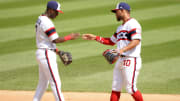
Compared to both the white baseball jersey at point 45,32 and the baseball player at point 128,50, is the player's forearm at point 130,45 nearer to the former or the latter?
the baseball player at point 128,50

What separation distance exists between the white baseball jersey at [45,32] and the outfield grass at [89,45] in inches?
91.2

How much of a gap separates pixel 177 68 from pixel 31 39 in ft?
16.2

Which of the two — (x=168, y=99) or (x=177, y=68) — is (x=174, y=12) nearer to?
(x=177, y=68)

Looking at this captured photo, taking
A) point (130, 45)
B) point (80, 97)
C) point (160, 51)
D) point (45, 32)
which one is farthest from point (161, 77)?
point (45, 32)

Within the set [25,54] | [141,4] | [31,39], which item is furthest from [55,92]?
[141,4]

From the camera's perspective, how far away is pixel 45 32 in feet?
18.4

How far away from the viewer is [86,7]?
48.9ft

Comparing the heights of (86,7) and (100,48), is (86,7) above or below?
above

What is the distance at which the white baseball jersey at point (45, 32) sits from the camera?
5566 mm

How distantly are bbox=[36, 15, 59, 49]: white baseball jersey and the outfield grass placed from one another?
7.60ft

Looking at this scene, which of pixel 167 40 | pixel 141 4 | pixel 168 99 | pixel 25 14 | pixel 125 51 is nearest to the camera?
pixel 125 51

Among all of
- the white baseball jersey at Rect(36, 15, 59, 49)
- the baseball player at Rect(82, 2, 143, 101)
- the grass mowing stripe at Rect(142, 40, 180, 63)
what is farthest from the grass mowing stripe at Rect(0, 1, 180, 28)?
the baseball player at Rect(82, 2, 143, 101)

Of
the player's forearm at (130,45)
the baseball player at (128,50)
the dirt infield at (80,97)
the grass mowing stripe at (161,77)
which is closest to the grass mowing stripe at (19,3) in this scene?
the grass mowing stripe at (161,77)

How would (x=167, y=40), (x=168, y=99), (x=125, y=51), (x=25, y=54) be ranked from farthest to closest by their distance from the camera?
(x=167, y=40)
(x=25, y=54)
(x=168, y=99)
(x=125, y=51)
